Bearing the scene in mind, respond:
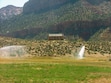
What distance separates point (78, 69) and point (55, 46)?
82.5 metres

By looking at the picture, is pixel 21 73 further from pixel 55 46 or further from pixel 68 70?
pixel 55 46

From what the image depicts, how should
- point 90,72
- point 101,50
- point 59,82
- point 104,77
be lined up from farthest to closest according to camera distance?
point 101,50
point 90,72
point 104,77
point 59,82

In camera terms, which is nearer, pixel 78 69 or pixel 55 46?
pixel 78 69

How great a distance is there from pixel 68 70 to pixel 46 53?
66.6m

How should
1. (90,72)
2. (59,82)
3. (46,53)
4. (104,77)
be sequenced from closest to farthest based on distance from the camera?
(59,82) → (104,77) → (90,72) → (46,53)

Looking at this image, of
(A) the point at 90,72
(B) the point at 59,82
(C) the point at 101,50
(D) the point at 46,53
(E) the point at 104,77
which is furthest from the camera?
(C) the point at 101,50

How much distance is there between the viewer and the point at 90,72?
1859 inches

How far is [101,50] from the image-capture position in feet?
Answer: 416

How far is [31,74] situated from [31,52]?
242ft

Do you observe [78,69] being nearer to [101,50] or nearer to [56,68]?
[56,68]

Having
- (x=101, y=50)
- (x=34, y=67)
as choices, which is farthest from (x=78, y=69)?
(x=101, y=50)

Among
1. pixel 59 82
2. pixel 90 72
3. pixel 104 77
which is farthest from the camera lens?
pixel 90 72

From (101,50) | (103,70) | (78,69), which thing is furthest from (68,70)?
(101,50)

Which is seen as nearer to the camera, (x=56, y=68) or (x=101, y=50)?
(x=56, y=68)
